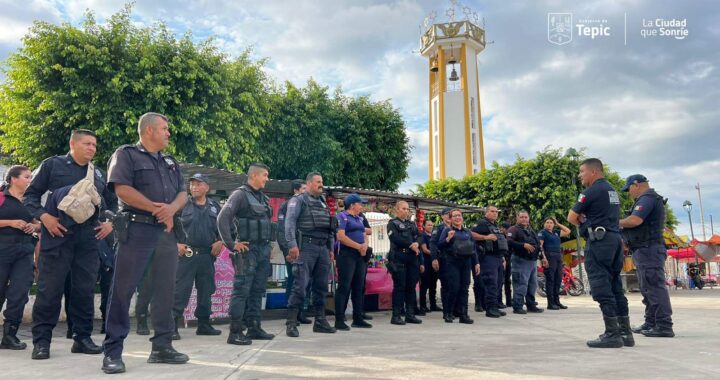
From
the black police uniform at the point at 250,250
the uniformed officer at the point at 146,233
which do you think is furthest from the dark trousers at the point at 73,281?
the black police uniform at the point at 250,250

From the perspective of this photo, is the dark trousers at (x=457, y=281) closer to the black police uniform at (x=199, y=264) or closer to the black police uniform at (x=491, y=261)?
the black police uniform at (x=491, y=261)

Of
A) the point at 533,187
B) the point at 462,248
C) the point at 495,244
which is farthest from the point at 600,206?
the point at 533,187

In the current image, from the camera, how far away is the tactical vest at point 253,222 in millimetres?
5328

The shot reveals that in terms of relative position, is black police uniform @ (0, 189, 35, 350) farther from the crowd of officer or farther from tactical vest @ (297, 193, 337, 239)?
tactical vest @ (297, 193, 337, 239)

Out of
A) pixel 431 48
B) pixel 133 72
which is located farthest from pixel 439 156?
pixel 133 72

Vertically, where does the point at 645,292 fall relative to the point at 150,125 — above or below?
below

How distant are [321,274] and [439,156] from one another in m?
40.5

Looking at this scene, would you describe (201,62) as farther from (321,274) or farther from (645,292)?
(645,292)

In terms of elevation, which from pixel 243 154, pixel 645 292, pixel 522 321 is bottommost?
pixel 522 321

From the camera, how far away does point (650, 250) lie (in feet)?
19.2

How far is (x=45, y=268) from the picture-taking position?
13.8 ft

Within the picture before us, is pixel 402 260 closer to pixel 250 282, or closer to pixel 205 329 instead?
pixel 250 282

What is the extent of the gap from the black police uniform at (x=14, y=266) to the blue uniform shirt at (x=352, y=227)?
3466 mm

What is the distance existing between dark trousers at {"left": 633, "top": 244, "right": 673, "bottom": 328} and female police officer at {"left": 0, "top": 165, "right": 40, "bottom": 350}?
21.7ft
